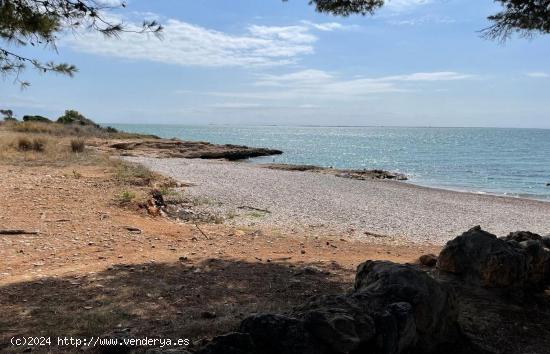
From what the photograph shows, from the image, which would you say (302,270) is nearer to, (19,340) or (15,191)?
(19,340)

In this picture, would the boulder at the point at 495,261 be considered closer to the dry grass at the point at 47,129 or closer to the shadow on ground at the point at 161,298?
the shadow on ground at the point at 161,298

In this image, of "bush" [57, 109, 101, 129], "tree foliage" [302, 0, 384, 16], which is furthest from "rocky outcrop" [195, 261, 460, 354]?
"bush" [57, 109, 101, 129]

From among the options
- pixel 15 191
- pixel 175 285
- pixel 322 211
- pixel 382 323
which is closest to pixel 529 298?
pixel 382 323

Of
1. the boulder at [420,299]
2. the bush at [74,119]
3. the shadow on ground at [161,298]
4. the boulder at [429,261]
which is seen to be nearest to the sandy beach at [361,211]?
the boulder at [429,261]

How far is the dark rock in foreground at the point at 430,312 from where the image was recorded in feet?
10.3

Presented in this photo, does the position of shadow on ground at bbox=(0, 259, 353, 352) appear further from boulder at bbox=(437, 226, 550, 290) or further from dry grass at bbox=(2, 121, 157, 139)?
dry grass at bbox=(2, 121, 157, 139)

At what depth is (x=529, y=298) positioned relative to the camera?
5.20 m

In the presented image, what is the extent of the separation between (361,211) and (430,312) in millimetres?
10226

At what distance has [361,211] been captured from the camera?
1401cm

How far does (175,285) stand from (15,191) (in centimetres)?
714

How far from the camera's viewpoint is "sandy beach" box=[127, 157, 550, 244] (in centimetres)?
1112

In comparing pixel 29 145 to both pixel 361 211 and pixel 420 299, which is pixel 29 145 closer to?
pixel 361 211

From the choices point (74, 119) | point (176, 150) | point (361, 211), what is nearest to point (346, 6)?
point (361, 211)

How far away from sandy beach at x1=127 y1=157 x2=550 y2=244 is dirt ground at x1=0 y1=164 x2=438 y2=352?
4.39ft
